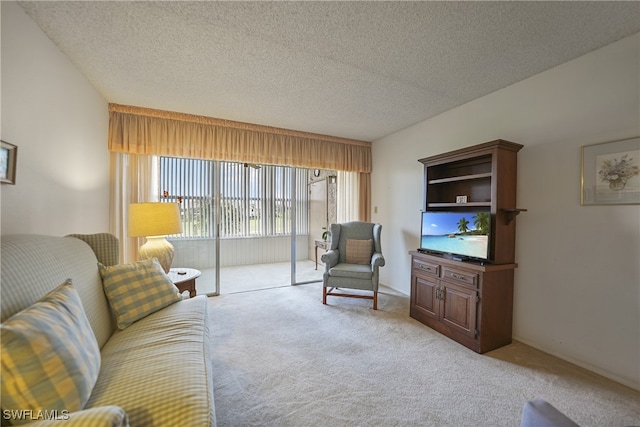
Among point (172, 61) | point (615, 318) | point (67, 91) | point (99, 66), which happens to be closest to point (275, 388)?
point (615, 318)

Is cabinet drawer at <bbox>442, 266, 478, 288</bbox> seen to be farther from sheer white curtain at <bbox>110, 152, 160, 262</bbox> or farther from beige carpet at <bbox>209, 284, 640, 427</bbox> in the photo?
sheer white curtain at <bbox>110, 152, 160, 262</bbox>

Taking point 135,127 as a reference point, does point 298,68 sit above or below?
above

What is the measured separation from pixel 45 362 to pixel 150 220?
189cm

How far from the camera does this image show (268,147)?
3729mm

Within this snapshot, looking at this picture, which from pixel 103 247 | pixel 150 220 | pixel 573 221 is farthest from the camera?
pixel 150 220

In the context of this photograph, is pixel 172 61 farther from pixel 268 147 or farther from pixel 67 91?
pixel 268 147

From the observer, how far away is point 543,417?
30.6 inches

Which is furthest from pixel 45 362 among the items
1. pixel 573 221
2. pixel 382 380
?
pixel 573 221

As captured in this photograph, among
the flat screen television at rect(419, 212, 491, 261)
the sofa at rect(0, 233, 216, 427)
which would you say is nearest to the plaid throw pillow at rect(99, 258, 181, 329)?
the sofa at rect(0, 233, 216, 427)

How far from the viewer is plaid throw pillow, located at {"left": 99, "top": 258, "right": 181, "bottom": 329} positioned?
158 cm

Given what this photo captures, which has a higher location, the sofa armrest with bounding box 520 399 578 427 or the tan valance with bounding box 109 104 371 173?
the tan valance with bounding box 109 104 371 173

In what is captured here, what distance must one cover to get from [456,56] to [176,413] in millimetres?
2702

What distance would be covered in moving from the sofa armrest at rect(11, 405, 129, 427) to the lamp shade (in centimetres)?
193

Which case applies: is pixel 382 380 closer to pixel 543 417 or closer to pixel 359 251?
pixel 543 417
